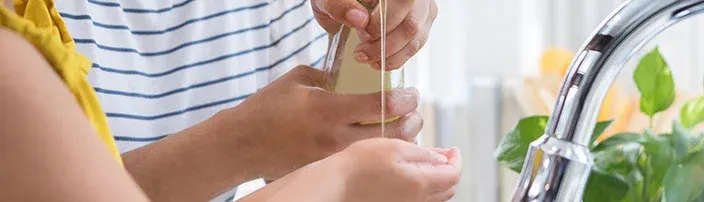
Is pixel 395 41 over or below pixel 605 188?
over

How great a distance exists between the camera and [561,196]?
0.55 m

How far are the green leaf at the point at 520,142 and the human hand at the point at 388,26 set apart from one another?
0.11 meters

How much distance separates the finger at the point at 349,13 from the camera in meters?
0.65

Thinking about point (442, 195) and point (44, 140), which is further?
point (442, 195)

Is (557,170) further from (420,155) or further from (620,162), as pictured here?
(620,162)

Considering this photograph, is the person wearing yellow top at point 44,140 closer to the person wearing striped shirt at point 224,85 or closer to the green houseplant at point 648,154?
the person wearing striped shirt at point 224,85

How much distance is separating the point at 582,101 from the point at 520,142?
209mm

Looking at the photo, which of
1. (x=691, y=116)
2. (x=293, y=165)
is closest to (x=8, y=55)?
(x=293, y=165)

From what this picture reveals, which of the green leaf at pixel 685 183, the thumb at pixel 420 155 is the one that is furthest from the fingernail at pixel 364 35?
the green leaf at pixel 685 183

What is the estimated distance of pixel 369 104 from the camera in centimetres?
68

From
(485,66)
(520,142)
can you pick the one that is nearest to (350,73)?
(520,142)

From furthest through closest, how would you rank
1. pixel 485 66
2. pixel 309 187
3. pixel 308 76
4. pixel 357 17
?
pixel 485 66 < pixel 308 76 < pixel 357 17 < pixel 309 187

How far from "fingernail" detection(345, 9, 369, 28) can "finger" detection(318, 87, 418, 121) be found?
0.05 metres

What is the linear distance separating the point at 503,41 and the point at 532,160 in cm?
131
